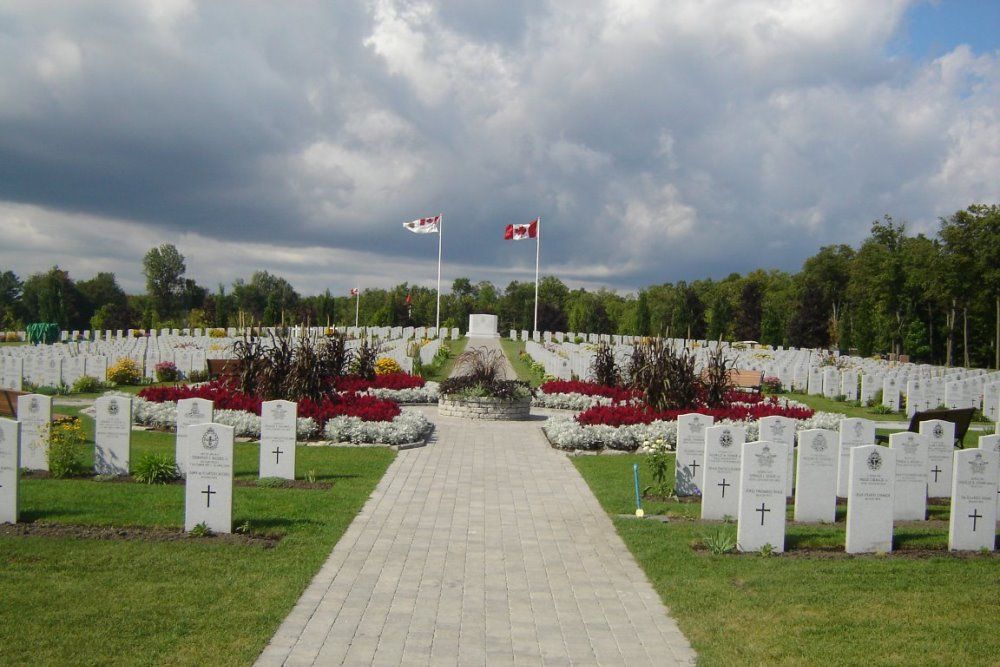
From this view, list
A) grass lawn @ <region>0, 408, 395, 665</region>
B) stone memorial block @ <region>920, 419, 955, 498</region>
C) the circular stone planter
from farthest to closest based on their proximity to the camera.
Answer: the circular stone planter < stone memorial block @ <region>920, 419, 955, 498</region> < grass lawn @ <region>0, 408, 395, 665</region>

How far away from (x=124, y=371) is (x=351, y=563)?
20712 millimetres

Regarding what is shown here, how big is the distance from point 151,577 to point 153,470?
401 centimetres

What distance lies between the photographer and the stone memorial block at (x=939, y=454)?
992cm

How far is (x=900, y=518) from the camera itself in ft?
30.8

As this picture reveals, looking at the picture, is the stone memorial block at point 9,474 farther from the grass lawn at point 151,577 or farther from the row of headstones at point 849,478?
the row of headstones at point 849,478

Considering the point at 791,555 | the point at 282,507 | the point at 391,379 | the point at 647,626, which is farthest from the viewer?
the point at 391,379

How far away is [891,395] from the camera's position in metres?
22.5

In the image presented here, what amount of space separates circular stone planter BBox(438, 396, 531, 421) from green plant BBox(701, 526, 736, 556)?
10065 mm

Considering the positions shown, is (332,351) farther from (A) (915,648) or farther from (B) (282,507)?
(A) (915,648)

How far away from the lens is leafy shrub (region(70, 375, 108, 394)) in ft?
74.2

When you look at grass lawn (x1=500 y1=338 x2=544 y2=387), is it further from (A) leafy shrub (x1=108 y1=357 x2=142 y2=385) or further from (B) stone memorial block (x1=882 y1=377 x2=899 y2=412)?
(A) leafy shrub (x1=108 y1=357 x2=142 y2=385)

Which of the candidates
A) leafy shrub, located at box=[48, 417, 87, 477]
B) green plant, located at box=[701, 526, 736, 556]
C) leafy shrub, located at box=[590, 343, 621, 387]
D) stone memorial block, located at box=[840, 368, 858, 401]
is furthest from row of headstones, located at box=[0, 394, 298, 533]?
stone memorial block, located at box=[840, 368, 858, 401]

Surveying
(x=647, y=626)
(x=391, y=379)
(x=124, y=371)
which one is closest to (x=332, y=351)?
(x=391, y=379)

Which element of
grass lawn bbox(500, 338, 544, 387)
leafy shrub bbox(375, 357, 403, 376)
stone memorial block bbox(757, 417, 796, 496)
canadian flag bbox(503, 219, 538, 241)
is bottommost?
grass lawn bbox(500, 338, 544, 387)
